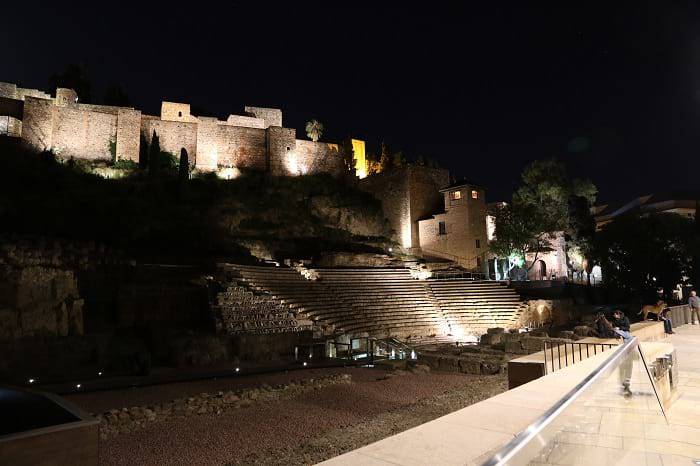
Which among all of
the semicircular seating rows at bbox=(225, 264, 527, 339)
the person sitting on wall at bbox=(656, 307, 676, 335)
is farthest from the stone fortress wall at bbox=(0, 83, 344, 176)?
the person sitting on wall at bbox=(656, 307, 676, 335)

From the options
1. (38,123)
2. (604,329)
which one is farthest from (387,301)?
(38,123)

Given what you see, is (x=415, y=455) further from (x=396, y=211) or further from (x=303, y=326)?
(x=396, y=211)

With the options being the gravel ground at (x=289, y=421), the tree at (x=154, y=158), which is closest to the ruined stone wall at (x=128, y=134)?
the tree at (x=154, y=158)

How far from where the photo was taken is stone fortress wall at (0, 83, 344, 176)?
1460 inches

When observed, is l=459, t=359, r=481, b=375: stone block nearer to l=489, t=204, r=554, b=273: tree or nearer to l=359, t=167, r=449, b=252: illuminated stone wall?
l=489, t=204, r=554, b=273: tree

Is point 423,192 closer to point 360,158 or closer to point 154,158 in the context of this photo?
point 360,158

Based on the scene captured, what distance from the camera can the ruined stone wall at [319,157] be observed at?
155 feet

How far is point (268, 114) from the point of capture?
51000mm

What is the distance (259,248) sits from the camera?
100.0ft

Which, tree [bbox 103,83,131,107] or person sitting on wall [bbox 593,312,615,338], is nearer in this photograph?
person sitting on wall [bbox 593,312,615,338]

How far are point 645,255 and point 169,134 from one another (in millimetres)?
41989

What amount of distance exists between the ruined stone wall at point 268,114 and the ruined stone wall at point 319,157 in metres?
5.67

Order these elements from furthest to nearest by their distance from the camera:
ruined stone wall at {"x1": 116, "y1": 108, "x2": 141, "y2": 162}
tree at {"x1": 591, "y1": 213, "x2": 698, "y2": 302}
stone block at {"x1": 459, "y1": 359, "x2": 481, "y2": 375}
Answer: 1. ruined stone wall at {"x1": 116, "y1": 108, "x2": 141, "y2": 162}
2. tree at {"x1": 591, "y1": 213, "x2": 698, "y2": 302}
3. stone block at {"x1": 459, "y1": 359, "x2": 481, "y2": 375}

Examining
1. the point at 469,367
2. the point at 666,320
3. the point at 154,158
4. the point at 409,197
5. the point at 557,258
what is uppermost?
the point at 154,158
